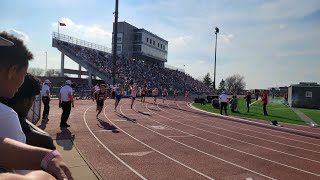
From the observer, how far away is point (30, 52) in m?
2.39

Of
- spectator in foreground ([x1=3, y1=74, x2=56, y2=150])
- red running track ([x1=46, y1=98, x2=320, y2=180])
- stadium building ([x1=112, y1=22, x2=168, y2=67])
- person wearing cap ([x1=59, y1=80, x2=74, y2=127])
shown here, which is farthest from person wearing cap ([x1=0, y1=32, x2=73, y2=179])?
stadium building ([x1=112, y1=22, x2=168, y2=67])

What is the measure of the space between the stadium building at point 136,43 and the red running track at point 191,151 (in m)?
51.0

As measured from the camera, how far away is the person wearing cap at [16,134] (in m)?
1.77

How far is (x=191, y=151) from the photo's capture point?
36.2 ft

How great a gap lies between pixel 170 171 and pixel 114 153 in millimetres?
2206

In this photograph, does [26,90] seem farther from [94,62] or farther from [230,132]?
[94,62]

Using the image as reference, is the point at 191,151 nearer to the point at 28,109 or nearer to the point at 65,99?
the point at 65,99

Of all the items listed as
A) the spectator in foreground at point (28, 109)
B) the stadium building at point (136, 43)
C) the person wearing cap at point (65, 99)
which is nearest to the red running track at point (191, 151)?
the person wearing cap at point (65, 99)

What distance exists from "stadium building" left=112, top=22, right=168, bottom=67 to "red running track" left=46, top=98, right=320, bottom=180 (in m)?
51.0

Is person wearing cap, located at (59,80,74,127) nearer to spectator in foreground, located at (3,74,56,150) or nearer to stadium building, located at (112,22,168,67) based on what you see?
spectator in foreground, located at (3,74,56,150)

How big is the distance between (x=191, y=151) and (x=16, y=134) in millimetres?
9210

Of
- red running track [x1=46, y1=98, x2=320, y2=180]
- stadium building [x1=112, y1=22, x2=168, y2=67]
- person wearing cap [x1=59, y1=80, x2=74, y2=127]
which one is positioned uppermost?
stadium building [x1=112, y1=22, x2=168, y2=67]

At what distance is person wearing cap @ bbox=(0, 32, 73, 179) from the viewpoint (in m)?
1.77

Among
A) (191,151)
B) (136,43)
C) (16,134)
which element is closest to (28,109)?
(16,134)
